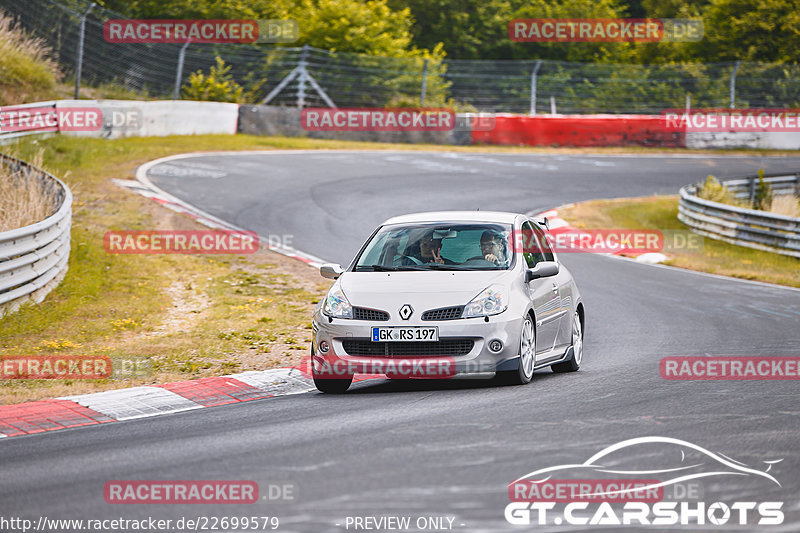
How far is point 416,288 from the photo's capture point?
9.08 meters

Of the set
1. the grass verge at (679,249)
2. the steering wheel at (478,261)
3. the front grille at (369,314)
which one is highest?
the steering wheel at (478,261)

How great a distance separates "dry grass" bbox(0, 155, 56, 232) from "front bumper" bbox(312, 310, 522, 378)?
7.15m

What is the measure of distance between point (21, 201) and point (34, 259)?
1962 millimetres

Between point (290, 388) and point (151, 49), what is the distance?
25.1 metres

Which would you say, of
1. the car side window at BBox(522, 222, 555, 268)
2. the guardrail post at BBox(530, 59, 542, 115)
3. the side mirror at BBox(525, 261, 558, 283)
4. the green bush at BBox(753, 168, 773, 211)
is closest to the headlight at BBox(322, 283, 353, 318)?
the side mirror at BBox(525, 261, 558, 283)

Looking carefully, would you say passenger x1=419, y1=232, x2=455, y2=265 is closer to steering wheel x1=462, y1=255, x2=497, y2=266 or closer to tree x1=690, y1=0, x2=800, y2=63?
steering wheel x1=462, y1=255, x2=497, y2=266

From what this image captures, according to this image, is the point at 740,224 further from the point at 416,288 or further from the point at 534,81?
the point at 416,288

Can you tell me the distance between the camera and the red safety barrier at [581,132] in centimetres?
3528

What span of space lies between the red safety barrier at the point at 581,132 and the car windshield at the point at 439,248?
82.9 ft

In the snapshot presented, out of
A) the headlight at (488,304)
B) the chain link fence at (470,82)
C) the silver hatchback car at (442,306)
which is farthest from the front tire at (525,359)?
the chain link fence at (470,82)

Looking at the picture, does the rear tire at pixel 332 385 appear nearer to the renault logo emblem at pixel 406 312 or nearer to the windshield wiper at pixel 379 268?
the renault logo emblem at pixel 406 312

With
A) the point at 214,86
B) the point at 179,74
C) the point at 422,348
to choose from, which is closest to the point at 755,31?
the point at 214,86

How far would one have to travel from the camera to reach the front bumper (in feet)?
28.8

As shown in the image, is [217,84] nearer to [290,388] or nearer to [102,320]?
[102,320]
